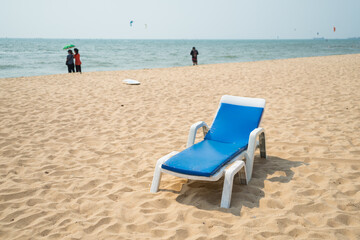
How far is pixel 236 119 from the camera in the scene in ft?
13.5

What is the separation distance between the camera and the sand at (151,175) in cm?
268

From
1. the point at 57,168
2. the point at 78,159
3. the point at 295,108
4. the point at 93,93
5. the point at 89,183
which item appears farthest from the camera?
the point at 93,93

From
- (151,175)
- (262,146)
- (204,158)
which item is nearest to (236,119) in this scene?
(262,146)

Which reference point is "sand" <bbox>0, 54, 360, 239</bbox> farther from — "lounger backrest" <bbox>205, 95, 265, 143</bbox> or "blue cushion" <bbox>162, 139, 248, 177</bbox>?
"lounger backrest" <bbox>205, 95, 265, 143</bbox>

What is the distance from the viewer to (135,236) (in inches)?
101

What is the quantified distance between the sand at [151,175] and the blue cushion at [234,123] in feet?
1.72

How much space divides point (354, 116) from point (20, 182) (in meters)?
6.09

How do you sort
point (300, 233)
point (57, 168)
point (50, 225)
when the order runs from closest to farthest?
point (300, 233), point (50, 225), point (57, 168)

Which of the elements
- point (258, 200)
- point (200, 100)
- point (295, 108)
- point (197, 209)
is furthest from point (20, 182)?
point (295, 108)

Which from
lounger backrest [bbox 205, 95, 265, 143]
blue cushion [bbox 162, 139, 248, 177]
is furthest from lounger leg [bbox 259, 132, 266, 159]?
blue cushion [bbox 162, 139, 248, 177]

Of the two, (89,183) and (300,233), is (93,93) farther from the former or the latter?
(300,233)

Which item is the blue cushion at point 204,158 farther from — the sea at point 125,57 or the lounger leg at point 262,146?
the sea at point 125,57

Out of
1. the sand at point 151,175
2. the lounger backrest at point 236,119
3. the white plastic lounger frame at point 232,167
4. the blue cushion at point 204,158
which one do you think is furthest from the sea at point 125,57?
the blue cushion at point 204,158

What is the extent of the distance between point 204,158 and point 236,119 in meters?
1.13
